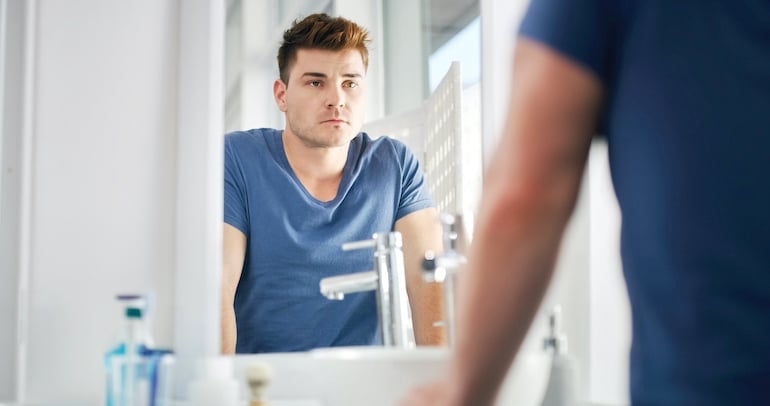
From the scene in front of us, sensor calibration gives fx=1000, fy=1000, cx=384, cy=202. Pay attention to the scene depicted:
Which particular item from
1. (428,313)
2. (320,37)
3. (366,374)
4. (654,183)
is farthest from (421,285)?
(654,183)

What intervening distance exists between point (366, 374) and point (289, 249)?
255mm

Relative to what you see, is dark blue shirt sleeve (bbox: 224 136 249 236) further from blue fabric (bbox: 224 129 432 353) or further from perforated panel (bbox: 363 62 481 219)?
perforated panel (bbox: 363 62 481 219)

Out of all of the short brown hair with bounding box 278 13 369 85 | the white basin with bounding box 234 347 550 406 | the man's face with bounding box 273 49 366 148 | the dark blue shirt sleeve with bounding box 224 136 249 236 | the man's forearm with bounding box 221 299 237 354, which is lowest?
the white basin with bounding box 234 347 550 406

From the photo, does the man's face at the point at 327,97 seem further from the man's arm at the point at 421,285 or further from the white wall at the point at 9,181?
the white wall at the point at 9,181

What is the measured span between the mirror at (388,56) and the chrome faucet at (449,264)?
102 millimetres

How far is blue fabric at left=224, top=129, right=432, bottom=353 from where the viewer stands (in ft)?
5.26

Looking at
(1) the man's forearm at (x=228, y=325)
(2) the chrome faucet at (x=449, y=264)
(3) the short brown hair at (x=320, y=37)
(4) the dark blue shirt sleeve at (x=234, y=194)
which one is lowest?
(1) the man's forearm at (x=228, y=325)

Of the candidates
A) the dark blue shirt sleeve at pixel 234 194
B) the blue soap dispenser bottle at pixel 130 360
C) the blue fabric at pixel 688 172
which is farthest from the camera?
the dark blue shirt sleeve at pixel 234 194

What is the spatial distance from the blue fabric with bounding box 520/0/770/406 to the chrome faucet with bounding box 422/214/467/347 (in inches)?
37.9

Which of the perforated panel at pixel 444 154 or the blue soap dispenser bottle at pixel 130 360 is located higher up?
the perforated panel at pixel 444 154

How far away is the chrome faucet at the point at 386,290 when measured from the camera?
1600 millimetres

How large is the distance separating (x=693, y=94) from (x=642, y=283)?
113 mm

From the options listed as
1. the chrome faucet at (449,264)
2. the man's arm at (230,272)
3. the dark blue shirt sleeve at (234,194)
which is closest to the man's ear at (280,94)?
the dark blue shirt sleeve at (234,194)

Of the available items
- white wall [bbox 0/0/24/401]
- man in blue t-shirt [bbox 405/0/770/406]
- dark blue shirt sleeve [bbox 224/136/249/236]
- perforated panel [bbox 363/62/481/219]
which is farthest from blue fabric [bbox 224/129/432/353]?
man in blue t-shirt [bbox 405/0/770/406]
